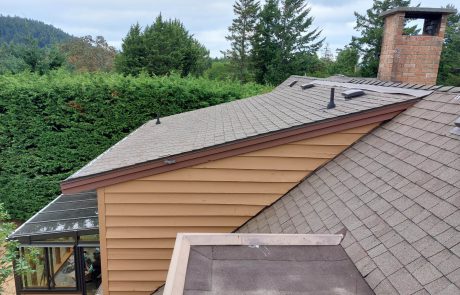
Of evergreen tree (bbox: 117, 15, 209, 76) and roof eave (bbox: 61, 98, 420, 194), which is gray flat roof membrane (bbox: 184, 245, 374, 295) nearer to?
roof eave (bbox: 61, 98, 420, 194)

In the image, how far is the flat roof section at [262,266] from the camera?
2.01 m

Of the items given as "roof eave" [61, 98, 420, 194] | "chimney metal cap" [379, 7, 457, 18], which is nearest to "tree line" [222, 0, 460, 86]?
"chimney metal cap" [379, 7, 457, 18]

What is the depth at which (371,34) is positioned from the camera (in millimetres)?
30734

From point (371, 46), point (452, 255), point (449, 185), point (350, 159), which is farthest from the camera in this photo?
point (371, 46)

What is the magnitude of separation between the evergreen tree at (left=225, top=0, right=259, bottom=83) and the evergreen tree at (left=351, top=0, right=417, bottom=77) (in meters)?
11.1

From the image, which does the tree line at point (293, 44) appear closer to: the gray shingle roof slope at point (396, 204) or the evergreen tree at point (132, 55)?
the evergreen tree at point (132, 55)

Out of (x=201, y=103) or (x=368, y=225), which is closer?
(x=368, y=225)

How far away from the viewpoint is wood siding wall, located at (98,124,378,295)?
426 cm

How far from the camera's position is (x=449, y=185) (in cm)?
267

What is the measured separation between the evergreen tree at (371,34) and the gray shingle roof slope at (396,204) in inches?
1105

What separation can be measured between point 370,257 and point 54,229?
527 centimetres

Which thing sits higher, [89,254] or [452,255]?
[452,255]

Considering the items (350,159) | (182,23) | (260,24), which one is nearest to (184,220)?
(350,159)

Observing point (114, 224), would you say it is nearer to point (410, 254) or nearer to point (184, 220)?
point (184, 220)
